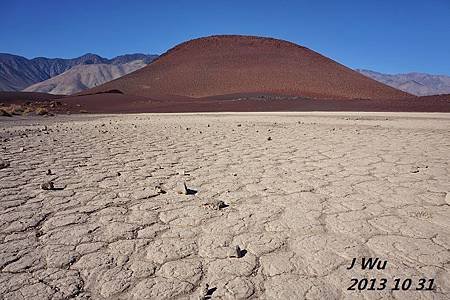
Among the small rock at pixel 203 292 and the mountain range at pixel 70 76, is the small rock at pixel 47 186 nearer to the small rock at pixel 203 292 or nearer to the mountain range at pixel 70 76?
the small rock at pixel 203 292

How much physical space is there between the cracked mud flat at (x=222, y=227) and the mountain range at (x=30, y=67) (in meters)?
146

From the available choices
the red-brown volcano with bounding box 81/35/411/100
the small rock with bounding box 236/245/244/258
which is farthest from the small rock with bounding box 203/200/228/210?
the red-brown volcano with bounding box 81/35/411/100

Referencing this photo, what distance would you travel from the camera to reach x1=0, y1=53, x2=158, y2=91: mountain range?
141 metres

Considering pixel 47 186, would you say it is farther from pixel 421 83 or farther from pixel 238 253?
pixel 421 83

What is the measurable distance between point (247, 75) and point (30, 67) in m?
177

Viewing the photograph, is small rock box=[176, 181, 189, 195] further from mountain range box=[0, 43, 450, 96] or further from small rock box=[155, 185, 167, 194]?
mountain range box=[0, 43, 450, 96]

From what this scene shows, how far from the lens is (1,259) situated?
1525mm

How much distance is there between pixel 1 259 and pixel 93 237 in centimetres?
42

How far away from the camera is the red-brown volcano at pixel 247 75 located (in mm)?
29922

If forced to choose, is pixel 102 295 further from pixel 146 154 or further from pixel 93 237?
pixel 146 154

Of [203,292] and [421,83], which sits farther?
[421,83]

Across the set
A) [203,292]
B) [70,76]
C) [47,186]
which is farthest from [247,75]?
[70,76]

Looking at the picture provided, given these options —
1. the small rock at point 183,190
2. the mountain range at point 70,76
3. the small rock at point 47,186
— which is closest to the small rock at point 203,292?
the small rock at point 183,190

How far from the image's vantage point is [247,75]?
32469mm
